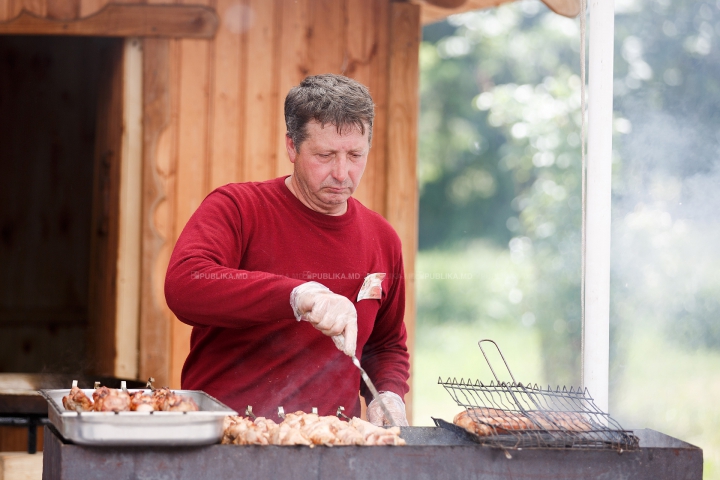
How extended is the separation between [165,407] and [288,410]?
24.6 inches

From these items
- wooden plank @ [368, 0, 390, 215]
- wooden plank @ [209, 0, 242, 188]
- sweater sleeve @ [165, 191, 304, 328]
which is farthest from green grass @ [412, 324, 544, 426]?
sweater sleeve @ [165, 191, 304, 328]

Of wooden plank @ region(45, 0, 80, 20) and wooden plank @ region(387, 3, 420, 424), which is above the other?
wooden plank @ region(45, 0, 80, 20)

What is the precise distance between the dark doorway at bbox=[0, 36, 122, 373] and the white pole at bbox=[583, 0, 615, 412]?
5018 millimetres

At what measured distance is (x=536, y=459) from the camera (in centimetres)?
207

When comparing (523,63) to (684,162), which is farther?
(523,63)

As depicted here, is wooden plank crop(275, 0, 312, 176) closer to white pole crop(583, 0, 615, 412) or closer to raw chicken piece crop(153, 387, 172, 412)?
white pole crop(583, 0, 615, 412)

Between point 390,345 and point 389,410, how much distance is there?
1.30 feet

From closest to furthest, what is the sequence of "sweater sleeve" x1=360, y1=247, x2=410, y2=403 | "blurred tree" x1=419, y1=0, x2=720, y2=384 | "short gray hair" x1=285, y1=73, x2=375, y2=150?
"short gray hair" x1=285, y1=73, x2=375, y2=150 → "sweater sleeve" x1=360, y1=247, x2=410, y2=403 → "blurred tree" x1=419, y1=0, x2=720, y2=384

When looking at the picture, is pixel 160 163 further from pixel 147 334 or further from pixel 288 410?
pixel 288 410

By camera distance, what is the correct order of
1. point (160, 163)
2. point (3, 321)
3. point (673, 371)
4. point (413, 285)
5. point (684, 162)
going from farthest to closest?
point (673, 371) → point (3, 321) → point (413, 285) → point (160, 163) → point (684, 162)

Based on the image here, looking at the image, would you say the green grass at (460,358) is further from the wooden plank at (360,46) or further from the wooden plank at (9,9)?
the wooden plank at (9,9)

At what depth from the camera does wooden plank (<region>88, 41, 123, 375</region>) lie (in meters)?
4.35

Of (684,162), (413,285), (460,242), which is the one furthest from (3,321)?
(460,242)

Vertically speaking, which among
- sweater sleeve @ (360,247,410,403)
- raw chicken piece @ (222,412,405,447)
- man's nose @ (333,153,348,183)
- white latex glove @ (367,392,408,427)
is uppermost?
man's nose @ (333,153,348,183)
